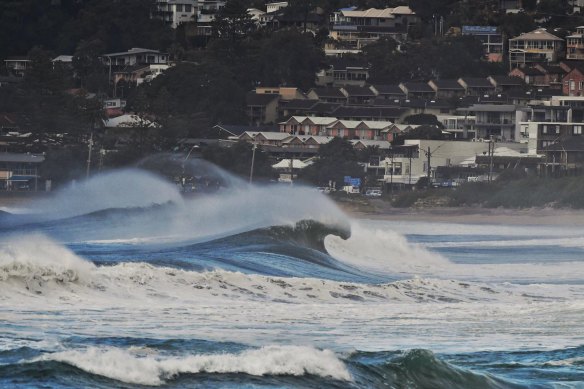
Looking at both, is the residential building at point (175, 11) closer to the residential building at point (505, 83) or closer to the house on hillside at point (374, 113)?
the residential building at point (505, 83)

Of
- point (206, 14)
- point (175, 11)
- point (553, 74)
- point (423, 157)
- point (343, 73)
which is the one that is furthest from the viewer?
point (175, 11)

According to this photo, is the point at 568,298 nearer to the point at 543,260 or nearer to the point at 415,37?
the point at 543,260

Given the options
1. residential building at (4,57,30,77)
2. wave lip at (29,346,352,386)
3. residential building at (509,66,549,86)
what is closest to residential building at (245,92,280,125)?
residential building at (509,66,549,86)

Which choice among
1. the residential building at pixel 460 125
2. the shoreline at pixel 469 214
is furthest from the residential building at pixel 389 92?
the shoreline at pixel 469 214

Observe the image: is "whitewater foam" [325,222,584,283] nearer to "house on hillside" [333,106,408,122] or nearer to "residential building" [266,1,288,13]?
"house on hillside" [333,106,408,122]

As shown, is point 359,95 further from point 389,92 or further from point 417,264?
point 417,264

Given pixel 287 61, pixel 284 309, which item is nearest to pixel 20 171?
pixel 287 61
